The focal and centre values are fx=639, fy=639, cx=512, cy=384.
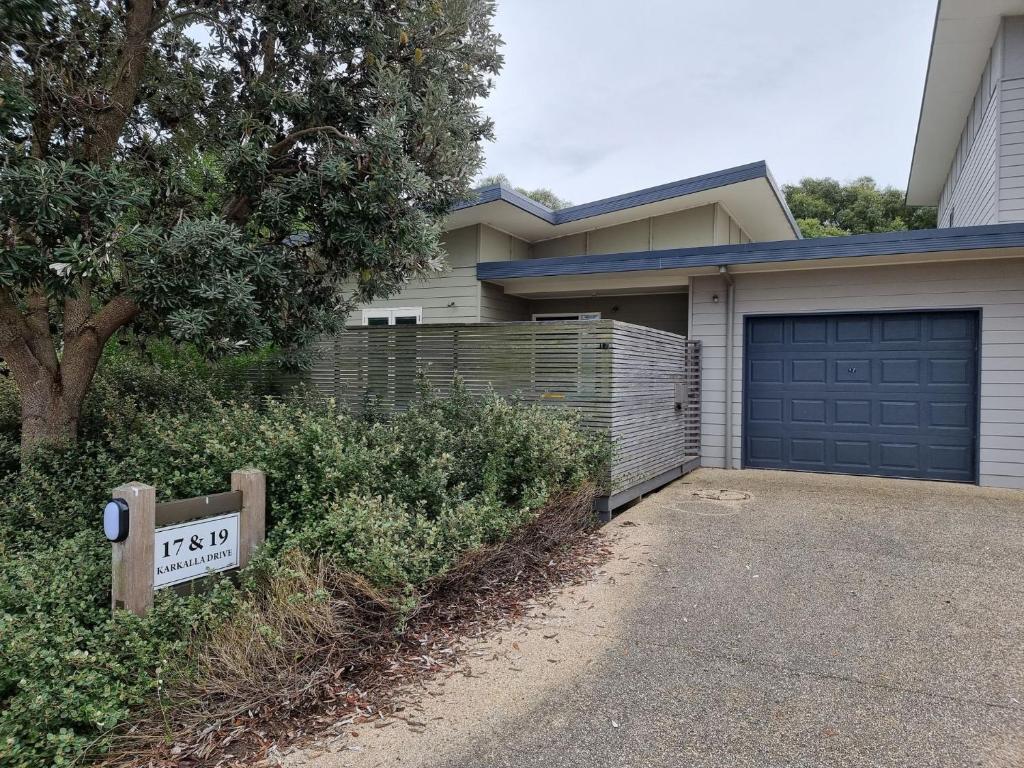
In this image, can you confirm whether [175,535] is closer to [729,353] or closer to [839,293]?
[729,353]

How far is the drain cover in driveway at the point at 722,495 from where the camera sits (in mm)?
6668

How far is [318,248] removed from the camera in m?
5.41

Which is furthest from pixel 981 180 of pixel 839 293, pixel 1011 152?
pixel 839 293

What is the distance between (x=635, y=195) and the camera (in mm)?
9492

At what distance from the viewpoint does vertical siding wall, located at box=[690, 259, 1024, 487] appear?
23.6 ft

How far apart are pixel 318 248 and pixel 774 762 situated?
4.76 meters

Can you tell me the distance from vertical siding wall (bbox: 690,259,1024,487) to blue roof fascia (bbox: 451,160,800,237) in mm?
1360

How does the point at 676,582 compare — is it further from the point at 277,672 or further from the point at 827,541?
the point at 277,672

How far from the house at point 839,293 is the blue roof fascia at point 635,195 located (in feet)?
0.09

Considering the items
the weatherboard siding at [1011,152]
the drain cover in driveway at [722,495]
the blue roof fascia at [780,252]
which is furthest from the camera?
the weatherboard siding at [1011,152]

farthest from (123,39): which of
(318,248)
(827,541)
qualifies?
(827,541)

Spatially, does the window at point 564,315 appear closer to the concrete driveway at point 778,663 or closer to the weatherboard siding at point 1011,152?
the weatherboard siding at point 1011,152

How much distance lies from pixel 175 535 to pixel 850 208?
96.9 feet

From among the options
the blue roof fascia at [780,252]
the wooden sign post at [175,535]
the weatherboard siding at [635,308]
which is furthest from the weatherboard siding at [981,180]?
the wooden sign post at [175,535]
